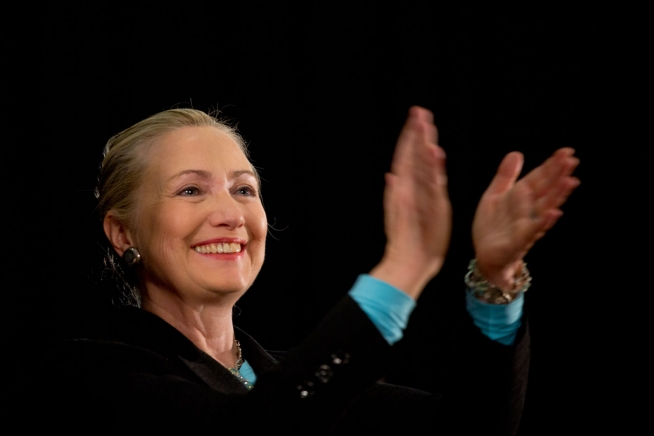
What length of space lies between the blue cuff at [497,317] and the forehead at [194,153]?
0.65m

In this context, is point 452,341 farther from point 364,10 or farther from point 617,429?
point 364,10

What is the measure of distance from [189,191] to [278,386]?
0.73m

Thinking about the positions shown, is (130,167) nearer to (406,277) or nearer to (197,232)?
(197,232)

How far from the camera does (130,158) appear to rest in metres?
1.97

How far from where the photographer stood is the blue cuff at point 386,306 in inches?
48.6

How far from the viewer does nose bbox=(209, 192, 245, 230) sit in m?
1.80

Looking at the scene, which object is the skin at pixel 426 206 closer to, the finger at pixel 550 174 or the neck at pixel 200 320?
the finger at pixel 550 174

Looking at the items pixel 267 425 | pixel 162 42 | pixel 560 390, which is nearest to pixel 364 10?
pixel 162 42

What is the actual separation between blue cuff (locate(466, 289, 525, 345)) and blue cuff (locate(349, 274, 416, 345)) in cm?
29

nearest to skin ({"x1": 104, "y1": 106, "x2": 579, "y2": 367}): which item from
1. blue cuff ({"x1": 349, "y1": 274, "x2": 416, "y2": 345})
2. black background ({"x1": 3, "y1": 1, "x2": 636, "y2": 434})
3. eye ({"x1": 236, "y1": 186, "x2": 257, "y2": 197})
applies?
eye ({"x1": 236, "y1": 186, "x2": 257, "y2": 197})

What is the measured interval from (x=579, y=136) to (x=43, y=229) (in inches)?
61.5

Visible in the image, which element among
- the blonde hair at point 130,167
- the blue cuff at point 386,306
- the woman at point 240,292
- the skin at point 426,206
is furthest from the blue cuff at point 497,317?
the blonde hair at point 130,167

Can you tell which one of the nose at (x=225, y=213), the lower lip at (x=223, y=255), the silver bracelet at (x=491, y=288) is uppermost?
the nose at (x=225, y=213)

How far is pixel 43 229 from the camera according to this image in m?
2.25
